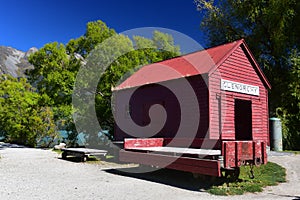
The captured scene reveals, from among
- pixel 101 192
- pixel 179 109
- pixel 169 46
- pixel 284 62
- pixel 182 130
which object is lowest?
pixel 101 192

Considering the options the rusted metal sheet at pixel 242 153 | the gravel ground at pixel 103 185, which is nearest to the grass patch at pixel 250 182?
the gravel ground at pixel 103 185

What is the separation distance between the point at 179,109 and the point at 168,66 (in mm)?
3498

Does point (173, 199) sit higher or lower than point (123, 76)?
lower

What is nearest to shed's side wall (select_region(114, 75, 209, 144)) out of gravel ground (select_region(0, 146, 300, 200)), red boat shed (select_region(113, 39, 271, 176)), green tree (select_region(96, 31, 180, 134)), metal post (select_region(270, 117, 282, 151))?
red boat shed (select_region(113, 39, 271, 176))

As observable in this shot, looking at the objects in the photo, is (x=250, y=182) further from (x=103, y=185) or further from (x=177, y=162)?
(x=103, y=185)

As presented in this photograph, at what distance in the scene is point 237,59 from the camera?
1418cm

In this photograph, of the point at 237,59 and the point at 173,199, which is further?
the point at 237,59

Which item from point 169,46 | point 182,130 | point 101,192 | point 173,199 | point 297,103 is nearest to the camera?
point 173,199

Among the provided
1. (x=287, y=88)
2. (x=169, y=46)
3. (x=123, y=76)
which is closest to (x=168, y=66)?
(x=123, y=76)

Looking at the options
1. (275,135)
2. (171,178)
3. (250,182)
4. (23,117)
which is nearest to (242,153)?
(250,182)

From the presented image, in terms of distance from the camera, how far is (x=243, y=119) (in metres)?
15.5

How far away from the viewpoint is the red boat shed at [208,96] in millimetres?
12570

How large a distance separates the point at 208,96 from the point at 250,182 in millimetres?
4616

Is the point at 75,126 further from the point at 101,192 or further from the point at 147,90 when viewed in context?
the point at 101,192
